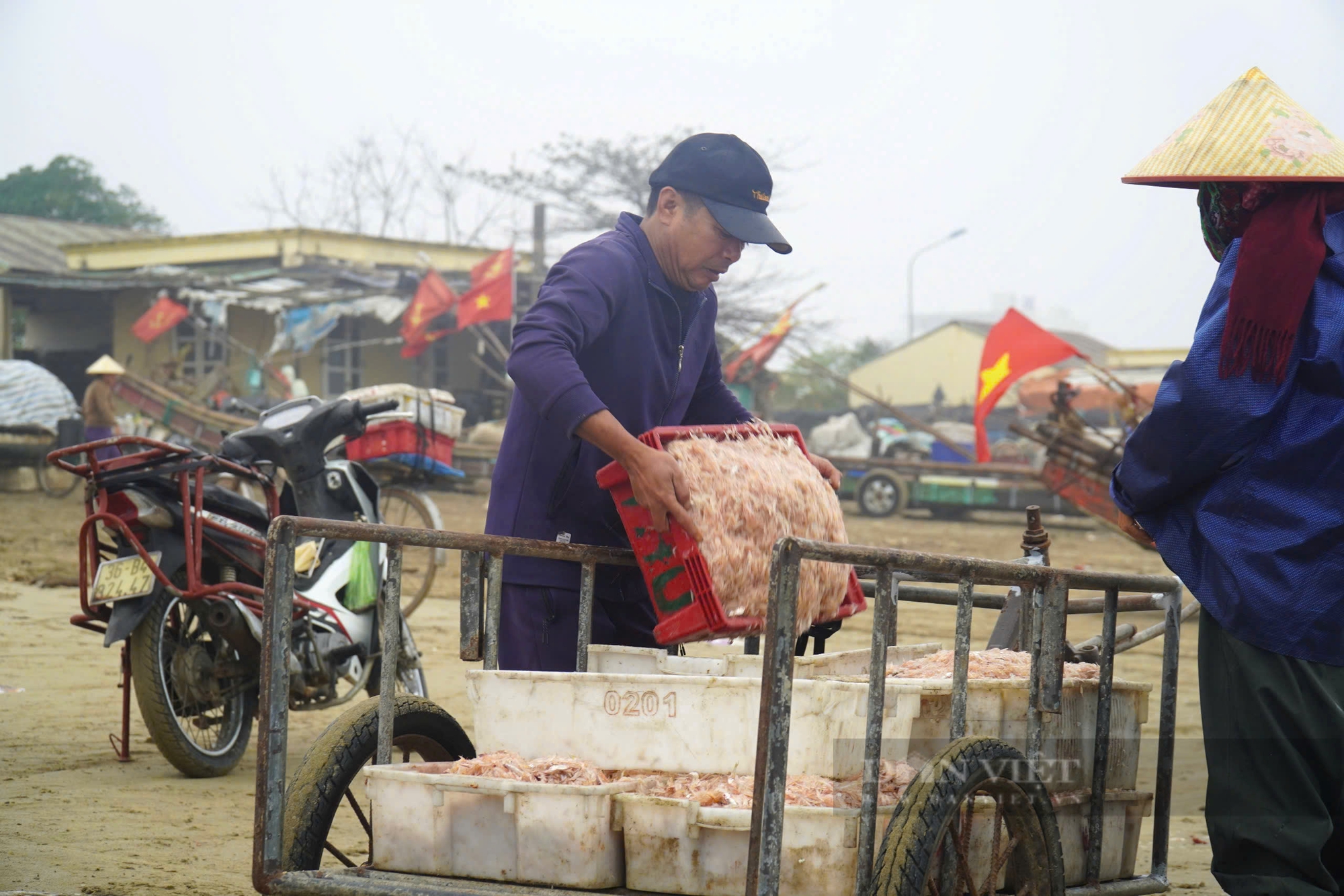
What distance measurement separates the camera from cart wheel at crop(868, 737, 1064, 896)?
7.20 ft

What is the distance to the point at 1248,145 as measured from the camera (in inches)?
98.2

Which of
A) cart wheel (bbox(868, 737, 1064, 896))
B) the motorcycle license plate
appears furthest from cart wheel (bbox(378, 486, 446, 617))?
cart wheel (bbox(868, 737, 1064, 896))

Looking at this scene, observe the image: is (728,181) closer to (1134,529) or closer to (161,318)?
(1134,529)

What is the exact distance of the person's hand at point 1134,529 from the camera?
2777mm

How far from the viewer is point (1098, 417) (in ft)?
105

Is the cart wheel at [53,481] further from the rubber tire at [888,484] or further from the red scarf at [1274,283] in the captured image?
the red scarf at [1274,283]

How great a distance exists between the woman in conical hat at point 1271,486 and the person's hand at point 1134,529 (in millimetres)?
221

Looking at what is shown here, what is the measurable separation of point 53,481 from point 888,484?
483 inches

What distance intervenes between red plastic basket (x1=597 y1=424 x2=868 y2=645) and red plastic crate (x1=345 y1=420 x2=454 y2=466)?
6.24 metres

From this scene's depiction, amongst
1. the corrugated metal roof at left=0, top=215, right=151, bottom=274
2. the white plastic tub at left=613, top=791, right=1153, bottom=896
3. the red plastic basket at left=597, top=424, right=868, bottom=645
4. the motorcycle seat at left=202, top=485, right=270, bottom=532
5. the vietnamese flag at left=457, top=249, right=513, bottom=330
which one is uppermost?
the corrugated metal roof at left=0, top=215, right=151, bottom=274

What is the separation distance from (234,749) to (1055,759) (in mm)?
3580

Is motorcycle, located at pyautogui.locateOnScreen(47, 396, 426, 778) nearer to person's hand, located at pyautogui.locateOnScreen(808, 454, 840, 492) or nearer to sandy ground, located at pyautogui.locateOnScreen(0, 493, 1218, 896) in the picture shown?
sandy ground, located at pyautogui.locateOnScreen(0, 493, 1218, 896)

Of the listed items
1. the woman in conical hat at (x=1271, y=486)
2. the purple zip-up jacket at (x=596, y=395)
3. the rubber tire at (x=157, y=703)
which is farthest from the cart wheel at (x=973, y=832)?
the rubber tire at (x=157, y=703)

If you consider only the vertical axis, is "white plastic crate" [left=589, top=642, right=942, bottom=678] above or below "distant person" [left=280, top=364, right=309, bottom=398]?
below
